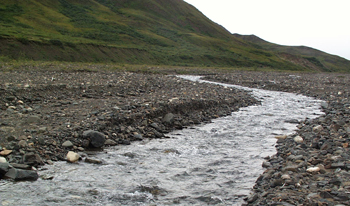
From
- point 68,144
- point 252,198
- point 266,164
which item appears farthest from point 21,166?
Answer: point 266,164

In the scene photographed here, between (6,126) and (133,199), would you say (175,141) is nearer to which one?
(133,199)

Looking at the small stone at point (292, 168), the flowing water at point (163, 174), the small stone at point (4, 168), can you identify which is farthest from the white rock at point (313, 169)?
the small stone at point (4, 168)

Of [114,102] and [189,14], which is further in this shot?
[189,14]

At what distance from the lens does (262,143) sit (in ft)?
34.4

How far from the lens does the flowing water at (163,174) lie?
6.13 m

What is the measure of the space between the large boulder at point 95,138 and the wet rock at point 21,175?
2.50 meters

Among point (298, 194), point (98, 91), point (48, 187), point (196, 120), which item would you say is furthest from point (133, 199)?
point (98, 91)

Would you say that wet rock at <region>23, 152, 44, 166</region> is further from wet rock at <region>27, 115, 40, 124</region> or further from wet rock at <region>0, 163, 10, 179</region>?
wet rock at <region>27, 115, 40, 124</region>

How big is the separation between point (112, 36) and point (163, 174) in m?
72.1

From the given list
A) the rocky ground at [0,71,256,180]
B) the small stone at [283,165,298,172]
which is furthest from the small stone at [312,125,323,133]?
the rocky ground at [0,71,256,180]

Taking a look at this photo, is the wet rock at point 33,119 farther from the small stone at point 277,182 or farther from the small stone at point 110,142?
the small stone at point 277,182

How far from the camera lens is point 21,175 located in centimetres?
673

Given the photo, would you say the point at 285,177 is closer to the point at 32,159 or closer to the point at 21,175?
the point at 21,175

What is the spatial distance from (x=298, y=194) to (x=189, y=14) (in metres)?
147
